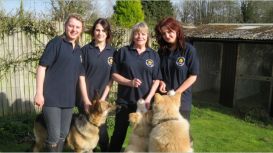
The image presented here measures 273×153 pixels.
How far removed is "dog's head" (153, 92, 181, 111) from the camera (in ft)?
12.5

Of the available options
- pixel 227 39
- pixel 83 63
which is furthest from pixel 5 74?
pixel 227 39

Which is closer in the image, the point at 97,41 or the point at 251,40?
the point at 97,41

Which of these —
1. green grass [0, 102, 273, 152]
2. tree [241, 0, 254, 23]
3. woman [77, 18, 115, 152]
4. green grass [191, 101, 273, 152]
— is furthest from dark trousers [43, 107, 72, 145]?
tree [241, 0, 254, 23]

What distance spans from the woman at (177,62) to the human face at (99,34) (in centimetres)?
88

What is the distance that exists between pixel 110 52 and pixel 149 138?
158 centimetres

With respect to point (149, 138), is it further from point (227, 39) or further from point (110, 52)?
point (227, 39)

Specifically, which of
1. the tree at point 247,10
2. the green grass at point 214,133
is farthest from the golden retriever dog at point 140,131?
the tree at point 247,10

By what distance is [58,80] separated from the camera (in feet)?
13.2

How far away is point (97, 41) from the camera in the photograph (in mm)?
4801

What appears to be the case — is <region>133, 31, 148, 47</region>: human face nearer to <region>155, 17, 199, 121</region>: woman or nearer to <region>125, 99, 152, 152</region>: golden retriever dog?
<region>155, 17, 199, 121</region>: woman

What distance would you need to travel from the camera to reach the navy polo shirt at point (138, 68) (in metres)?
4.36

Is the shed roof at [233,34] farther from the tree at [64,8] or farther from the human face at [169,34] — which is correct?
the human face at [169,34]

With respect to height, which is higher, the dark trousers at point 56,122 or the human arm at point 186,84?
the human arm at point 186,84

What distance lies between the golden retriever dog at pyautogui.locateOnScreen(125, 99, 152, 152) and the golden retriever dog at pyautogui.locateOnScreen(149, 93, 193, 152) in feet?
0.48
